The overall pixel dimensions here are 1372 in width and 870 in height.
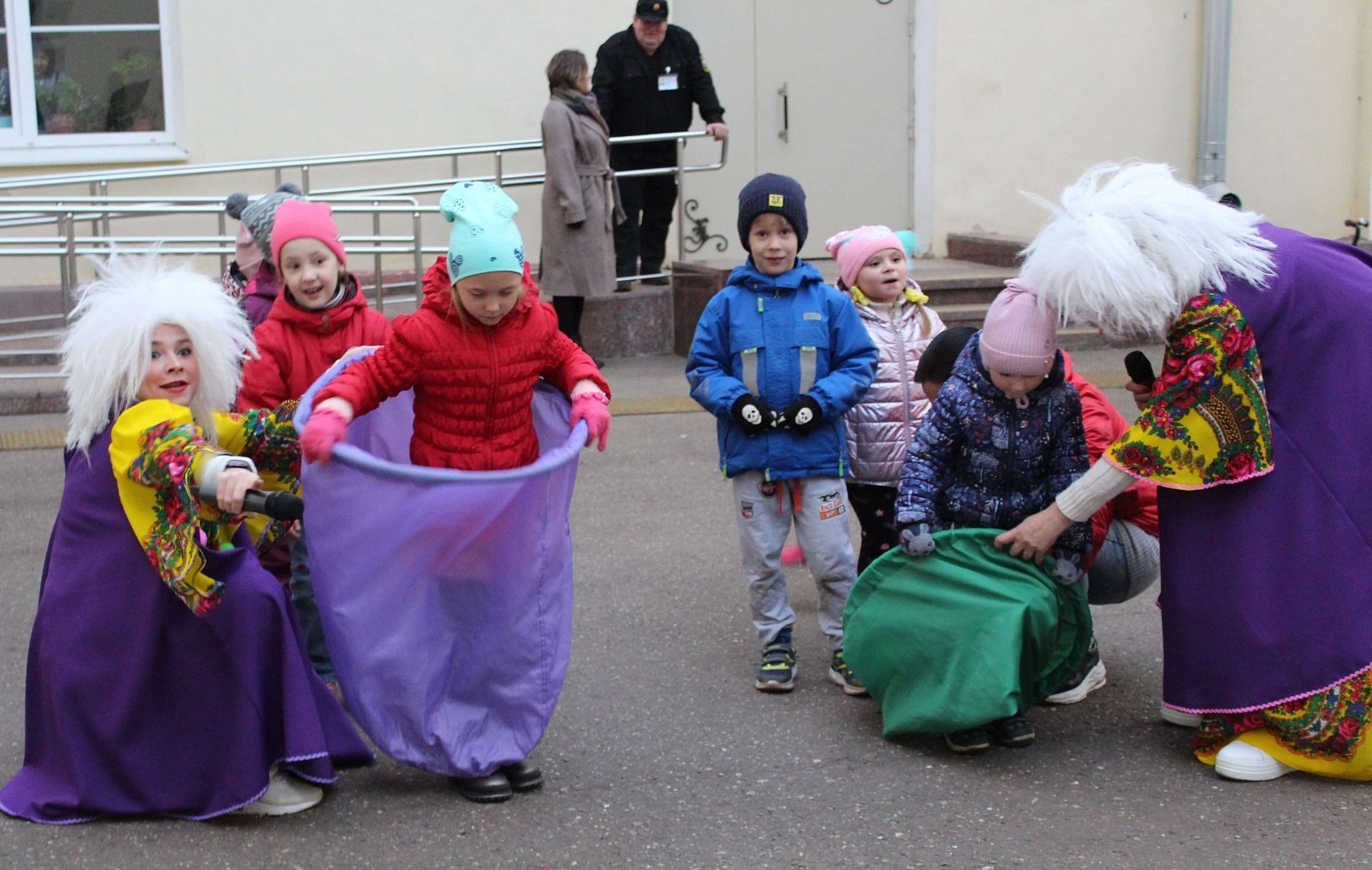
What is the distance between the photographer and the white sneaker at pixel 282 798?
145 inches

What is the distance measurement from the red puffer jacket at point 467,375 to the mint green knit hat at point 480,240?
143mm

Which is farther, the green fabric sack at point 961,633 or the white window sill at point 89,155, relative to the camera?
the white window sill at point 89,155

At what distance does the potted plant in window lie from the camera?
1073cm

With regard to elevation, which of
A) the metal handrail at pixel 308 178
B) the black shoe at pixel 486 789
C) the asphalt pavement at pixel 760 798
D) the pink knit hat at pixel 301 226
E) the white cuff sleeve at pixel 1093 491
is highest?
the metal handrail at pixel 308 178

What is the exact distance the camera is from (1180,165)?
11.4 metres

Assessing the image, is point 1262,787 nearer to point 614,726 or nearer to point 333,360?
point 614,726

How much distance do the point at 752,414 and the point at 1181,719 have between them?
144 centimetres

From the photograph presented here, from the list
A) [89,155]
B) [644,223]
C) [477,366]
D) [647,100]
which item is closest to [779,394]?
[477,366]

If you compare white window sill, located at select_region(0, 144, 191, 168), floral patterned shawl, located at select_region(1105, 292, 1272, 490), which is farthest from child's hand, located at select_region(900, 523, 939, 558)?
white window sill, located at select_region(0, 144, 191, 168)

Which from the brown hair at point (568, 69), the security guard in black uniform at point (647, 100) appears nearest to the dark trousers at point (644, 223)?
the security guard in black uniform at point (647, 100)

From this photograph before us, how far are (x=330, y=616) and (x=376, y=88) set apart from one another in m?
7.63

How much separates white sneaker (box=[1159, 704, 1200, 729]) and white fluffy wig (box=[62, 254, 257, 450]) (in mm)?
2587

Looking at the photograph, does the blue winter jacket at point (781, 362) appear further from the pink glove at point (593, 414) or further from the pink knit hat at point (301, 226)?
the pink knit hat at point (301, 226)

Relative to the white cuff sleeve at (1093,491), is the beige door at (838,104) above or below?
above
